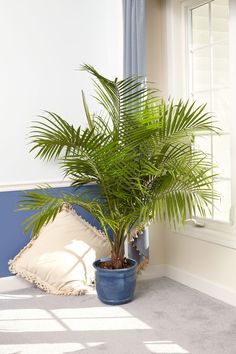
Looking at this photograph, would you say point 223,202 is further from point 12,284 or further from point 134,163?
point 12,284

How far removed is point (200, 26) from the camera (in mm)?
3342

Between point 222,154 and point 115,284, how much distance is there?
1.13 meters

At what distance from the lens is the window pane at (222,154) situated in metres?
3.12

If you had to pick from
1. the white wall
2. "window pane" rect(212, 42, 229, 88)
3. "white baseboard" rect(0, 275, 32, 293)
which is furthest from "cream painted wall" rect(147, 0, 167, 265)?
"white baseboard" rect(0, 275, 32, 293)

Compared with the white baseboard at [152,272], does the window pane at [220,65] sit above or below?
above

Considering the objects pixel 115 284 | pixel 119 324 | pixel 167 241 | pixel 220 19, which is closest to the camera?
pixel 119 324

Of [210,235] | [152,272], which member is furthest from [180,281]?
[210,235]

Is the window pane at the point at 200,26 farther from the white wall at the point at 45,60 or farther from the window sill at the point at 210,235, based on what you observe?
the window sill at the point at 210,235

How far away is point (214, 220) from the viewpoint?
3.23 m

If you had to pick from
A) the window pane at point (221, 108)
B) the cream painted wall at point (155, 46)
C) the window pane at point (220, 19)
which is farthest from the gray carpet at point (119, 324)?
the window pane at point (220, 19)

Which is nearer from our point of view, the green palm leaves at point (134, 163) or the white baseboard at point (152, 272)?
the green palm leaves at point (134, 163)

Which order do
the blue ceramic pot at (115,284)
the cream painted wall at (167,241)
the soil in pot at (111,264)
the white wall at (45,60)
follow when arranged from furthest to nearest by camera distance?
the white wall at (45,60)
the cream painted wall at (167,241)
the soil in pot at (111,264)
the blue ceramic pot at (115,284)

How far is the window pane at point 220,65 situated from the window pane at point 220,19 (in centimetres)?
6

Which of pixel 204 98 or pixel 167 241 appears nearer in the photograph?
pixel 204 98
